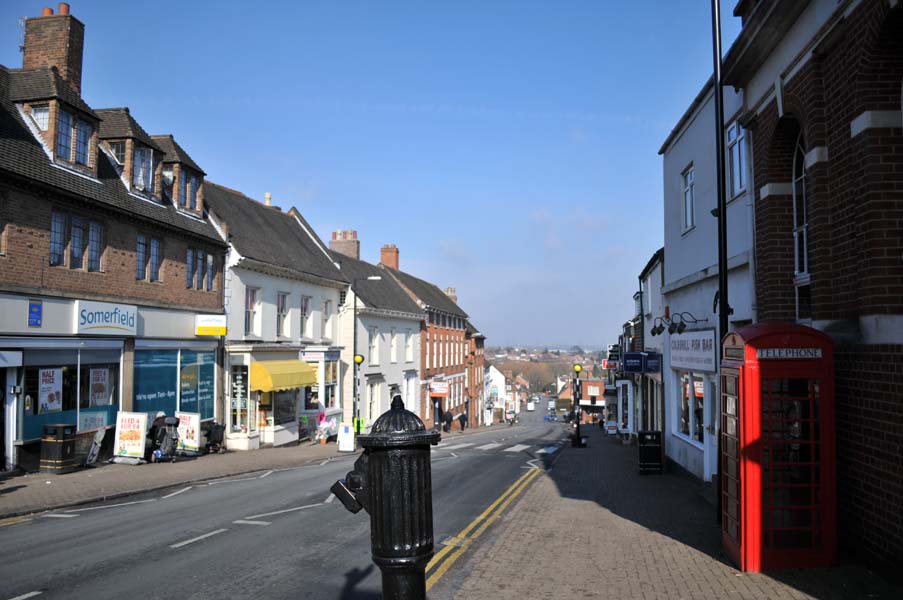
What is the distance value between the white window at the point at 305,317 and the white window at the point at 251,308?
13.3ft

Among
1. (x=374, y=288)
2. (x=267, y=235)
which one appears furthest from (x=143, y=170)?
(x=374, y=288)

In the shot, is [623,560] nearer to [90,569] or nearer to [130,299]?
[90,569]

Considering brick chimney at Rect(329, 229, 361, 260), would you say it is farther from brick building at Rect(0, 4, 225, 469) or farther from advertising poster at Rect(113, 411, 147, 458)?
advertising poster at Rect(113, 411, 147, 458)

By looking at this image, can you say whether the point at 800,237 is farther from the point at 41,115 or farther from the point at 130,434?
the point at 41,115

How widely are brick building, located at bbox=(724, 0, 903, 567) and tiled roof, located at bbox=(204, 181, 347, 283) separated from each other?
21353 mm

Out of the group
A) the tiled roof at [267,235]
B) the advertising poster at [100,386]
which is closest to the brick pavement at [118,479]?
the advertising poster at [100,386]

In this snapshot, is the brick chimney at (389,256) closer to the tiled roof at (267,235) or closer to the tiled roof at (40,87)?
the tiled roof at (267,235)

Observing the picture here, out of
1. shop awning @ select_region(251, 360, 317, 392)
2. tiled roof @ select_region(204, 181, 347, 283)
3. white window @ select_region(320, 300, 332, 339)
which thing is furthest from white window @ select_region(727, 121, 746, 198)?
white window @ select_region(320, 300, 332, 339)

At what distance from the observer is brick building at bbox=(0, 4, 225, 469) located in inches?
656

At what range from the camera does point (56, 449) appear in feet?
56.6

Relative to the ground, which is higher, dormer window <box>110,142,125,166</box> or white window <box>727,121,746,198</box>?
dormer window <box>110,142,125,166</box>

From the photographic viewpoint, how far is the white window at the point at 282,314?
29487 millimetres

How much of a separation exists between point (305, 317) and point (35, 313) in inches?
622

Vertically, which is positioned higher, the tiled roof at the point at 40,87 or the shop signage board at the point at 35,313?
the tiled roof at the point at 40,87
